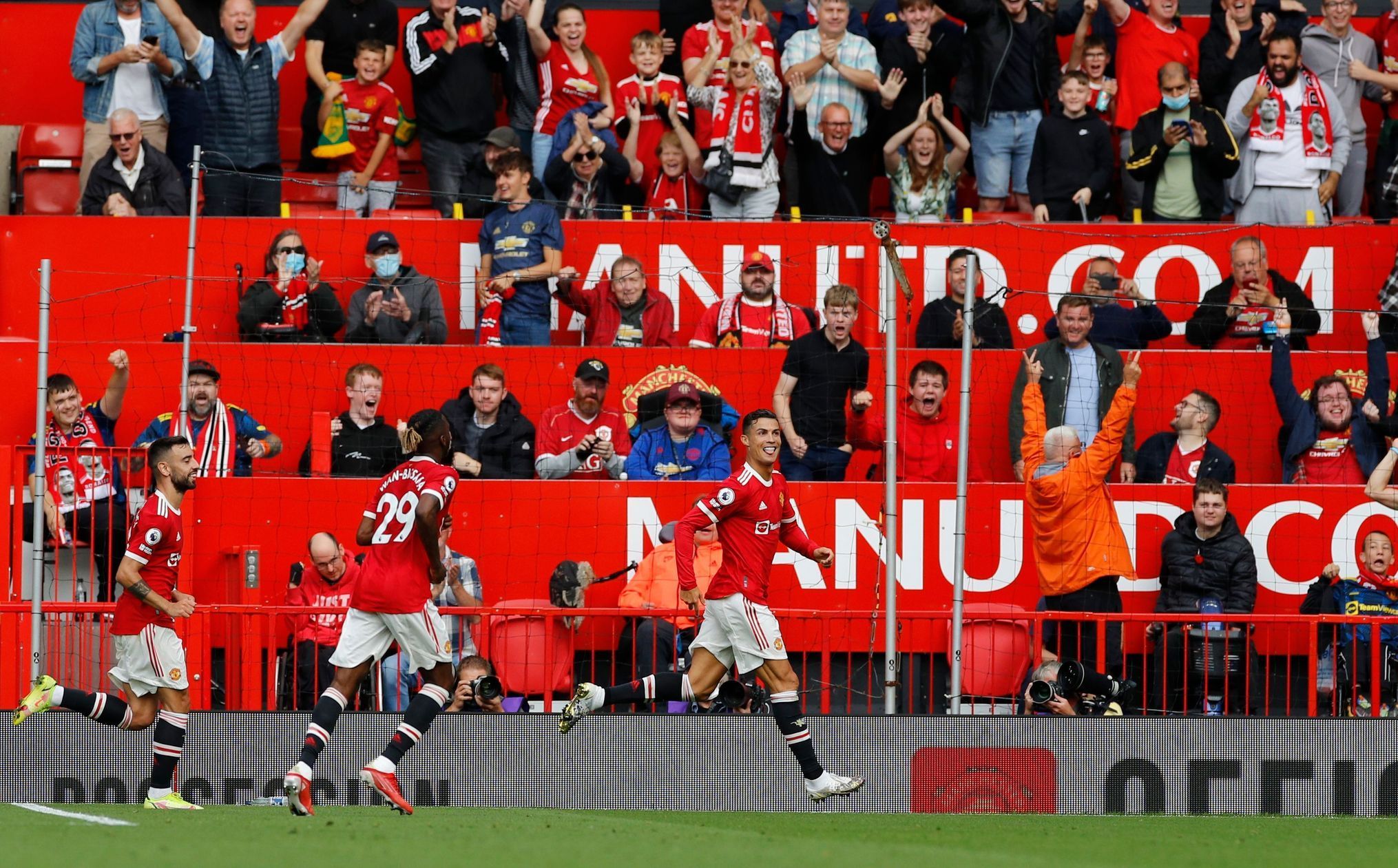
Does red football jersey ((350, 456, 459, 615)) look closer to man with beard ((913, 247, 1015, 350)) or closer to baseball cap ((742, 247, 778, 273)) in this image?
baseball cap ((742, 247, 778, 273))

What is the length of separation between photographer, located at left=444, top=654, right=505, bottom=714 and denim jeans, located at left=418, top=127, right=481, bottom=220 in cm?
590

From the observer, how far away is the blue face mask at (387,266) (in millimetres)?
14398

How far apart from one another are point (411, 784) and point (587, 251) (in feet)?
19.4

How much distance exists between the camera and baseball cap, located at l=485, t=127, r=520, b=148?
595 inches

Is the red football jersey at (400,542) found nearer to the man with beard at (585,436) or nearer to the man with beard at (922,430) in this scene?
the man with beard at (585,436)

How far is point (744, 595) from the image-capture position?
32.3ft

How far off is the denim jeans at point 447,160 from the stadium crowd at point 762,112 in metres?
0.02

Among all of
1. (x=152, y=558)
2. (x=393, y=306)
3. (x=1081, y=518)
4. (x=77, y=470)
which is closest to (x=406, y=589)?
(x=152, y=558)

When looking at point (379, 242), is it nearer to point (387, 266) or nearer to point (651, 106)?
point (387, 266)

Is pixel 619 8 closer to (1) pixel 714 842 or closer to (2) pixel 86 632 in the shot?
(2) pixel 86 632

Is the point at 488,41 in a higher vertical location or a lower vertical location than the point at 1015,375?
higher

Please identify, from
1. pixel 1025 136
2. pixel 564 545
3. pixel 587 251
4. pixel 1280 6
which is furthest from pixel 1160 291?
pixel 564 545

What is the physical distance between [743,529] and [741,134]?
20.4 ft

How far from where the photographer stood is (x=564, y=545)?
12797 millimetres
